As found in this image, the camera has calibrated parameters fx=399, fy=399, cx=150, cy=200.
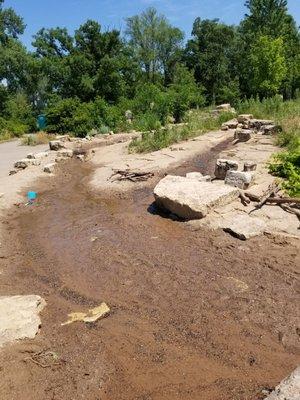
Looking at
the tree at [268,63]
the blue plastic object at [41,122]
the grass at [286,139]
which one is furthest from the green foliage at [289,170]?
the tree at [268,63]

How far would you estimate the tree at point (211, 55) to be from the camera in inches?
1441

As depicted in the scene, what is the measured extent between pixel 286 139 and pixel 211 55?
26717mm

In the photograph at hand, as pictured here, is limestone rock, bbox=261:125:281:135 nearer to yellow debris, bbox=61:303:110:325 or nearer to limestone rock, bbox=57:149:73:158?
limestone rock, bbox=57:149:73:158

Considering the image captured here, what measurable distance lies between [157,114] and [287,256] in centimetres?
1519

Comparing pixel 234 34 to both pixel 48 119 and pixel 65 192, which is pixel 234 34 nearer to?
pixel 48 119

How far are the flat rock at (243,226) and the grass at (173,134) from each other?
7.44 meters

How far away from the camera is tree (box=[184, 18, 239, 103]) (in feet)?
120

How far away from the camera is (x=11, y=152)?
58.5ft

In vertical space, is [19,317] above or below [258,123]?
below

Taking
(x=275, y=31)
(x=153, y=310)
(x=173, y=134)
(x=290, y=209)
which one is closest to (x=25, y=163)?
(x=173, y=134)

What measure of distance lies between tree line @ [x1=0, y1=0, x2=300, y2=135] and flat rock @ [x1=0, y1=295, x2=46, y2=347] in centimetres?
1352

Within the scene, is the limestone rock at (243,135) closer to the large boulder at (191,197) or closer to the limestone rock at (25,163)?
the large boulder at (191,197)

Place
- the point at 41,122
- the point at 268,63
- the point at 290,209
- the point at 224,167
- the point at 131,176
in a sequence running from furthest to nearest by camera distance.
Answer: the point at 268,63
the point at 41,122
the point at 131,176
the point at 224,167
the point at 290,209

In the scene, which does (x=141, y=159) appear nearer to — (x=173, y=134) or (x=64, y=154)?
(x=173, y=134)
